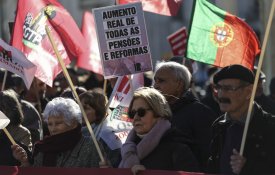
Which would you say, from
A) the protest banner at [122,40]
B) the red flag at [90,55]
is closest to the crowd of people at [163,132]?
the protest banner at [122,40]

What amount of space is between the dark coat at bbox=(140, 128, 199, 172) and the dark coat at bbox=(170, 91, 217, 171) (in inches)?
28.5

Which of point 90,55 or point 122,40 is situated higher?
point 122,40

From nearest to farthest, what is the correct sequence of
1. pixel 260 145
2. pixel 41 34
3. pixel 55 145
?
pixel 260 145
pixel 55 145
pixel 41 34

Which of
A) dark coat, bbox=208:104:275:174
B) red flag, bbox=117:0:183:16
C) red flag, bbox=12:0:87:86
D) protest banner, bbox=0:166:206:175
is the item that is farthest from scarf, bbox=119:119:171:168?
red flag, bbox=117:0:183:16

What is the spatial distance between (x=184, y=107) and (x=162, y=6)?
1763 millimetres

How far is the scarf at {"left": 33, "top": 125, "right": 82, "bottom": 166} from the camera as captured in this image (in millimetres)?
7957

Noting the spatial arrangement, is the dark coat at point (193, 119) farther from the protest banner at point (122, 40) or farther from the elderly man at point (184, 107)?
the protest banner at point (122, 40)

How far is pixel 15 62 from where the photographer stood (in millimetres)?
8781

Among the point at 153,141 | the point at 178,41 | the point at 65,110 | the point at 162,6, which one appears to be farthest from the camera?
the point at 178,41

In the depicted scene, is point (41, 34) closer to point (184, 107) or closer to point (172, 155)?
point (184, 107)

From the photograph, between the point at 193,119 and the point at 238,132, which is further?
the point at 193,119

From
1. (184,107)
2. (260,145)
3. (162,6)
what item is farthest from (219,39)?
(260,145)

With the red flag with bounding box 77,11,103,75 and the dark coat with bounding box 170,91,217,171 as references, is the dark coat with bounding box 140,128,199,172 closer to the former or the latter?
the dark coat with bounding box 170,91,217,171

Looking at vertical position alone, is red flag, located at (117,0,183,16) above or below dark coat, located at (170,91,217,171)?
above
